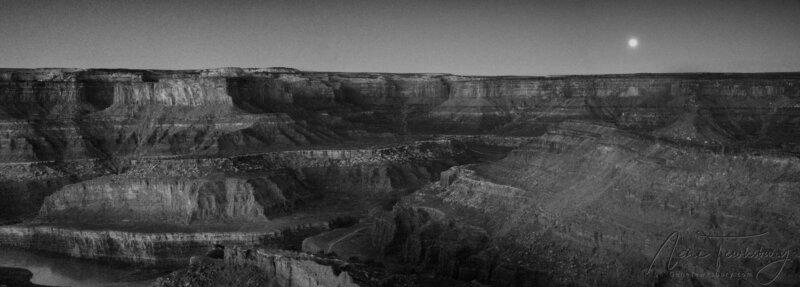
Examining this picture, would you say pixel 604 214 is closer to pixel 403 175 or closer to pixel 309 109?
pixel 403 175

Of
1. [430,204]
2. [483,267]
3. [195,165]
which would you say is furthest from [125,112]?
[483,267]

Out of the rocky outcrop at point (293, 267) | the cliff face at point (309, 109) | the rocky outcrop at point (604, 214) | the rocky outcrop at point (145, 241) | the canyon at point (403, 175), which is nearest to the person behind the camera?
the rocky outcrop at point (293, 267)

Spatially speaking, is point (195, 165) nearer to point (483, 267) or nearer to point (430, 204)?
point (430, 204)

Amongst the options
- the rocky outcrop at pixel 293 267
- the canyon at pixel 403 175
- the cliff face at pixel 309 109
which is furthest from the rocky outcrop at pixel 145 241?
the cliff face at pixel 309 109

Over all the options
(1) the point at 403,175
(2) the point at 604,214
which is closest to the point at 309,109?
(1) the point at 403,175

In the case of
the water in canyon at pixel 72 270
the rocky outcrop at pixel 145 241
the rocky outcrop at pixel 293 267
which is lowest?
the water in canyon at pixel 72 270

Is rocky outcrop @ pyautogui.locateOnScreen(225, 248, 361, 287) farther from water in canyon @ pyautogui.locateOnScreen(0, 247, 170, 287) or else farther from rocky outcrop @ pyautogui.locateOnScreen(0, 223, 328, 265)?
rocky outcrop @ pyautogui.locateOnScreen(0, 223, 328, 265)

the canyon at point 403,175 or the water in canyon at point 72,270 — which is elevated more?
the canyon at point 403,175

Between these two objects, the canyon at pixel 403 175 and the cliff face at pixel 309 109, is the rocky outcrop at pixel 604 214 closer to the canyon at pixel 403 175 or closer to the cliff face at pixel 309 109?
the canyon at pixel 403 175

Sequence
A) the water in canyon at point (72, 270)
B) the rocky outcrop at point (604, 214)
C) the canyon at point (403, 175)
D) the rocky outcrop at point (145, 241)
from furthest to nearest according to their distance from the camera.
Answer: the rocky outcrop at point (145, 241) → the water in canyon at point (72, 270) → the canyon at point (403, 175) → the rocky outcrop at point (604, 214)

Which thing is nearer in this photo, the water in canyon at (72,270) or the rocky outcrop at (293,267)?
the rocky outcrop at (293,267)
